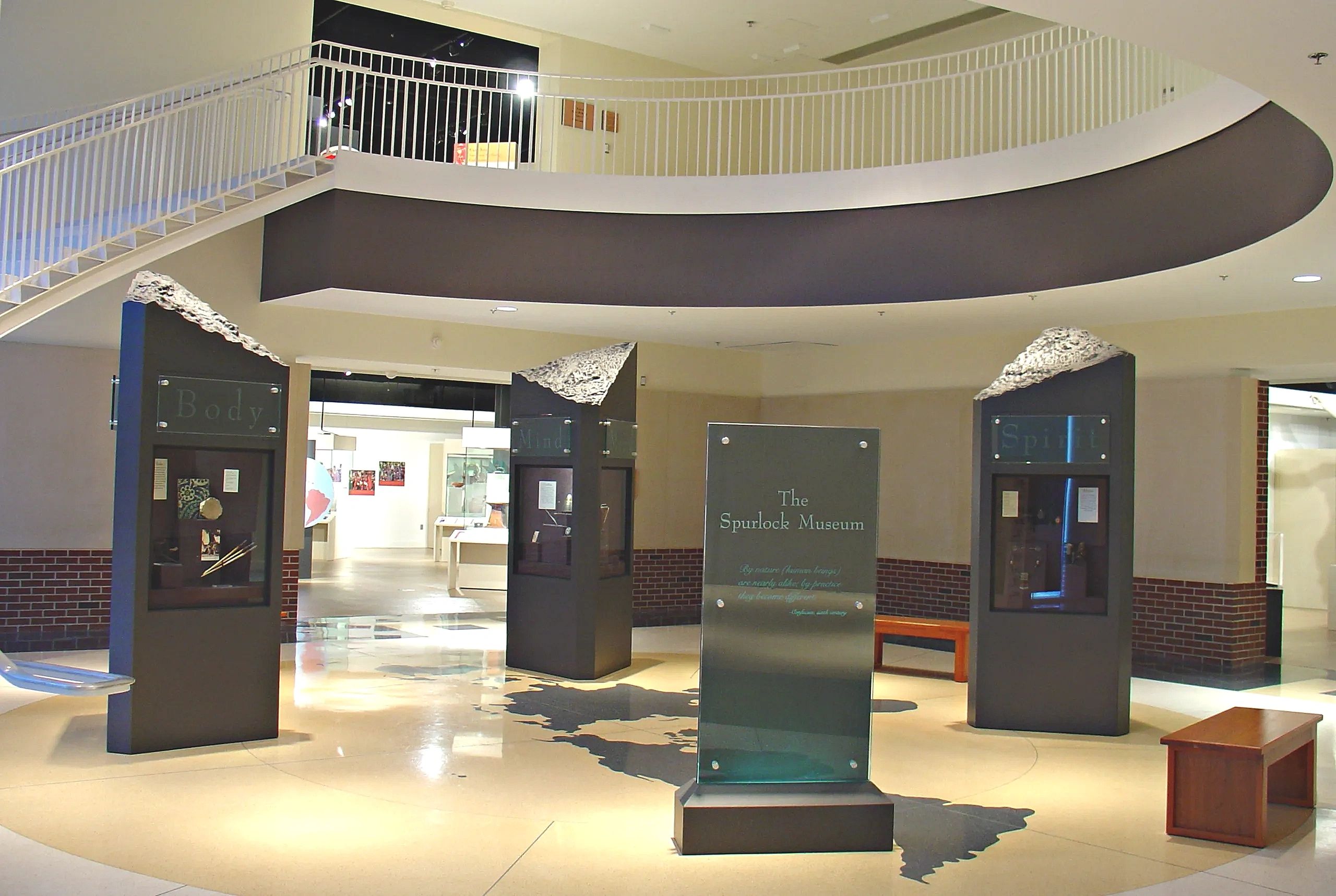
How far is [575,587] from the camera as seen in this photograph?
9273 millimetres

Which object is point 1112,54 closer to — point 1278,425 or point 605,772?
point 605,772

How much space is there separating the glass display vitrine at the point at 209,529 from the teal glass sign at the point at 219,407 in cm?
16

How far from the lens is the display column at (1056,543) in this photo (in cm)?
765

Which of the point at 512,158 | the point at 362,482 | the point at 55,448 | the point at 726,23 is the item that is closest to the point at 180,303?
the point at 55,448

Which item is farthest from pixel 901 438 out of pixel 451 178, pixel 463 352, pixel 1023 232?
pixel 451 178

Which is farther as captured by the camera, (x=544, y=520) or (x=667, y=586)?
(x=667, y=586)

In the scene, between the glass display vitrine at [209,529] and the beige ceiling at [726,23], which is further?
the beige ceiling at [726,23]

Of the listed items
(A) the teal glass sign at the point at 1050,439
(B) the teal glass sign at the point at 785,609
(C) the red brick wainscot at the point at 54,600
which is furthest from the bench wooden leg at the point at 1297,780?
(C) the red brick wainscot at the point at 54,600

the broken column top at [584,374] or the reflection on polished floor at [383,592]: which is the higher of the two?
the broken column top at [584,374]

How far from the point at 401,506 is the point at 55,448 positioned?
14.2m

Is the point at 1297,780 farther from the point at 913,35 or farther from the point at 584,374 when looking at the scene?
the point at 913,35

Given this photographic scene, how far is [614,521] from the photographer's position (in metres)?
9.76

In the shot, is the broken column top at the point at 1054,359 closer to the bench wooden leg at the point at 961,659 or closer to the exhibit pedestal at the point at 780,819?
the bench wooden leg at the point at 961,659

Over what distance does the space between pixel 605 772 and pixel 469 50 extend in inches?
531
